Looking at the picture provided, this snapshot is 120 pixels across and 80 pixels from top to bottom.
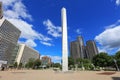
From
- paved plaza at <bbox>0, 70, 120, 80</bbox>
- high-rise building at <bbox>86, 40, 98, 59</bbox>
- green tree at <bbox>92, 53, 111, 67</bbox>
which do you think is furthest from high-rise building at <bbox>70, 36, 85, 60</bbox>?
paved plaza at <bbox>0, 70, 120, 80</bbox>

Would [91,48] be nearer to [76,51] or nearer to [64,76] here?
[76,51]

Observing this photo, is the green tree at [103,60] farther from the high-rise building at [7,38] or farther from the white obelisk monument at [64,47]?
the high-rise building at [7,38]

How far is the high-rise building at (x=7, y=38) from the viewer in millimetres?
125188

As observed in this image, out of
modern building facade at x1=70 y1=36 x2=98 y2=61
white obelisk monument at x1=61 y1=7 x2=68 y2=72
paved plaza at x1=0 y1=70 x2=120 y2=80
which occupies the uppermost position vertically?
modern building facade at x1=70 y1=36 x2=98 y2=61

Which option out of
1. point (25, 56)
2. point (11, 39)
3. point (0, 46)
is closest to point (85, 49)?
point (25, 56)

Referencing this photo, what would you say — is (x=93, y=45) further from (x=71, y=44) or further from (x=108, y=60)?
(x=108, y=60)

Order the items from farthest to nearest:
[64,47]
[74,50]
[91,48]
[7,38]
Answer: [74,50] < [91,48] < [7,38] < [64,47]

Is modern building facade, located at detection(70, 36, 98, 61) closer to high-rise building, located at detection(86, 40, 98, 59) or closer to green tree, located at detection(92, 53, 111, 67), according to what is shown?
high-rise building, located at detection(86, 40, 98, 59)

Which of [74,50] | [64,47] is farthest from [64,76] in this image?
[74,50]

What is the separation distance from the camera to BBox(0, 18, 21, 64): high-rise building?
12519 cm

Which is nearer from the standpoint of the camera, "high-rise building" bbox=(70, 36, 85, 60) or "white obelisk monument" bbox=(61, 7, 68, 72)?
"white obelisk monument" bbox=(61, 7, 68, 72)

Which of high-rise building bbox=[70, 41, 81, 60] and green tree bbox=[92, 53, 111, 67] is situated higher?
high-rise building bbox=[70, 41, 81, 60]

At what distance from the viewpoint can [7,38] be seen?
5295 inches

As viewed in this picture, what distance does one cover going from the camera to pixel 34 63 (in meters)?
116
